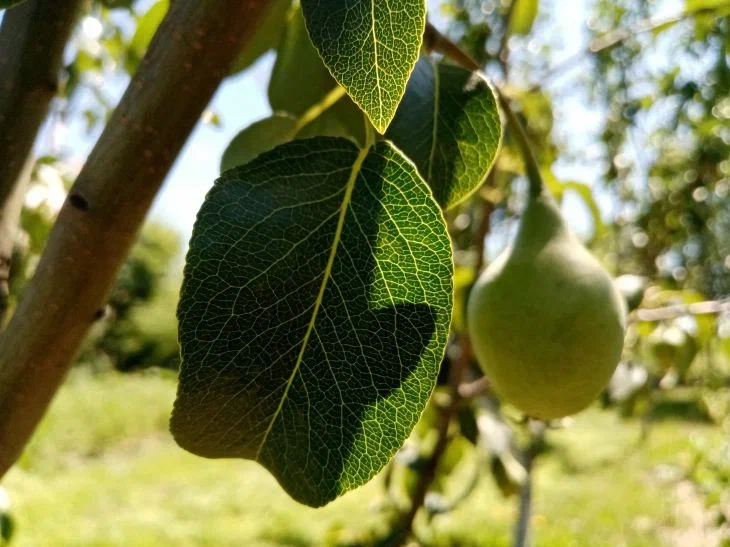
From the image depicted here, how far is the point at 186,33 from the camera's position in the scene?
1.17 feet

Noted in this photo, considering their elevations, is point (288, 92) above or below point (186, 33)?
below

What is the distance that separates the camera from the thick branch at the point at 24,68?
42cm

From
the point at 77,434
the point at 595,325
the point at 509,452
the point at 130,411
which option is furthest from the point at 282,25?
the point at 130,411

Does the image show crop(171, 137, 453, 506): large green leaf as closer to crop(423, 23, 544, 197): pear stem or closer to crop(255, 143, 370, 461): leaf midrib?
crop(255, 143, 370, 461): leaf midrib

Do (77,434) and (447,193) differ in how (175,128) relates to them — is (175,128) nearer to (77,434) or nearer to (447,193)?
(447,193)

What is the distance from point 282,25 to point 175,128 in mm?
259

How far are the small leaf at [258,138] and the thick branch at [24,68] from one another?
14 centimetres

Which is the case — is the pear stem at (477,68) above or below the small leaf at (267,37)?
below

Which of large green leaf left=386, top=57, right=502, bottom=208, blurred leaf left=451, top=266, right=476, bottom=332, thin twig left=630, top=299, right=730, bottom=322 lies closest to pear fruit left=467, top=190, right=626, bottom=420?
large green leaf left=386, top=57, right=502, bottom=208

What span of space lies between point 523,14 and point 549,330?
2.24 ft

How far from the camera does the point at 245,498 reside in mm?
4082

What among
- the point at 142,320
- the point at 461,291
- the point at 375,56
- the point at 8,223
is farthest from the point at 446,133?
the point at 142,320

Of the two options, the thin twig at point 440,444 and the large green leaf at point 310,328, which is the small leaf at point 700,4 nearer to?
the thin twig at point 440,444

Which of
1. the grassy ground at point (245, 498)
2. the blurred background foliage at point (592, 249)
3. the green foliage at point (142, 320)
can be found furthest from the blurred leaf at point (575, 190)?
the green foliage at point (142, 320)
